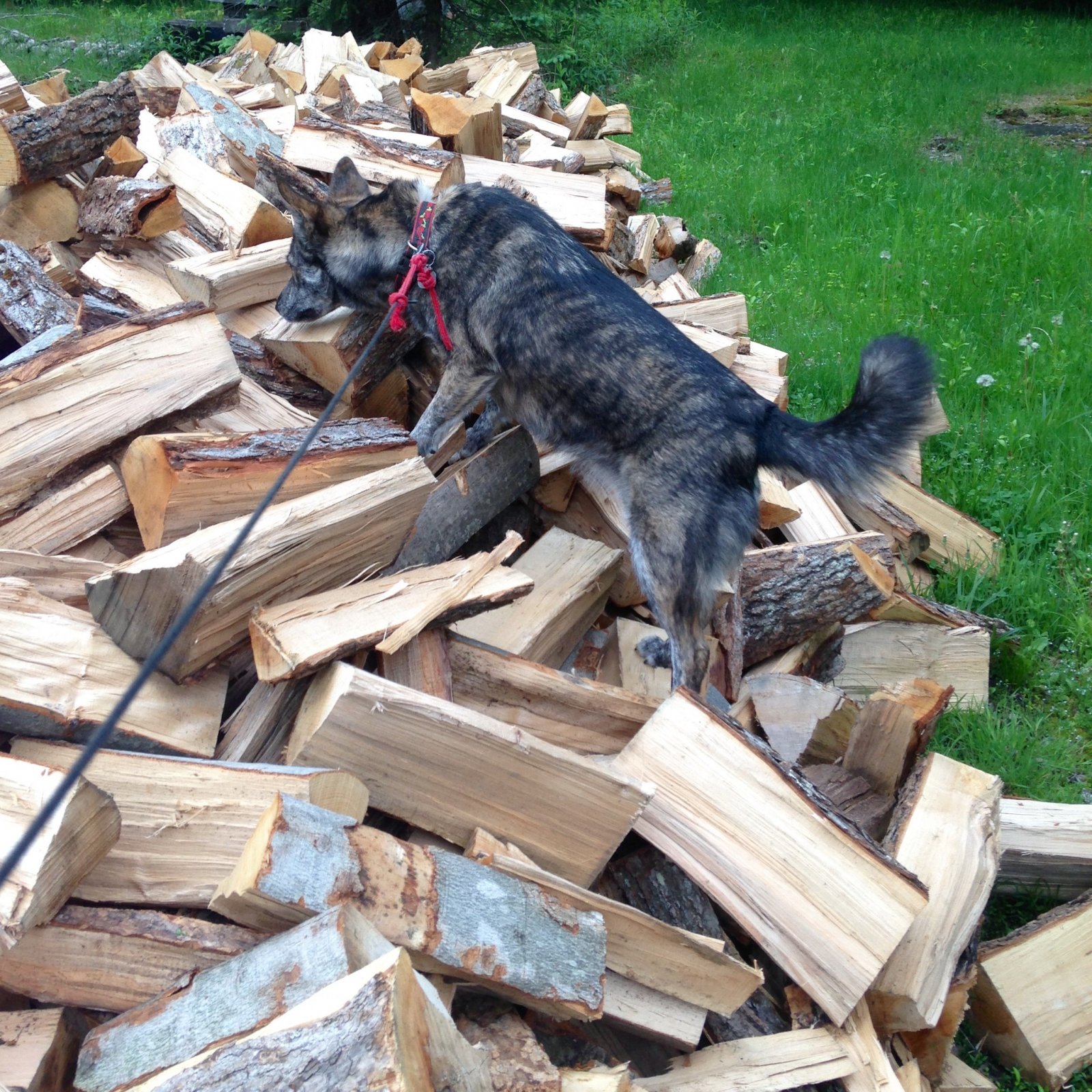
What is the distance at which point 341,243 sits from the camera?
3889 millimetres

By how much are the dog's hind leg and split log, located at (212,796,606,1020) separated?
1.38 meters

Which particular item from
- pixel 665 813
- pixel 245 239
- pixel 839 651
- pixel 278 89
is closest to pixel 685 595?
pixel 839 651

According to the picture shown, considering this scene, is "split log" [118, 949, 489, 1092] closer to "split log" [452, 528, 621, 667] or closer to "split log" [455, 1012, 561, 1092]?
"split log" [455, 1012, 561, 1092]

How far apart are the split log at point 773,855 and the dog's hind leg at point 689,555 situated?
83 cm

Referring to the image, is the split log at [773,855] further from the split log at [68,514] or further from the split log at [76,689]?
the split log at [68,514]

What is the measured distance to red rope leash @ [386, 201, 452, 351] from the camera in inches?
144

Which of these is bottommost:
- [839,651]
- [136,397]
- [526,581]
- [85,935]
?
[839,651]

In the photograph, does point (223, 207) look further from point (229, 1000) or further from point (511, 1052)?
point (511, 1052)

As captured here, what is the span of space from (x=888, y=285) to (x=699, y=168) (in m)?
2.69

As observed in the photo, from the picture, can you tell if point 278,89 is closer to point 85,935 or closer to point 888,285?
point 888,285

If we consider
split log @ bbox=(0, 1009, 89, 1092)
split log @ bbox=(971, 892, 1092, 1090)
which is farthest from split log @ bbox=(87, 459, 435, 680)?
split log @ bbox=(971, 892, 1092, 1090)

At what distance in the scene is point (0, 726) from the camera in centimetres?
219

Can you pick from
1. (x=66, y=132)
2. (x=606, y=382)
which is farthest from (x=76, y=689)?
(x=66, y=132)

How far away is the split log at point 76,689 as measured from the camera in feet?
7.20
